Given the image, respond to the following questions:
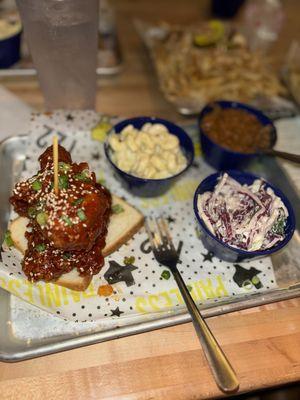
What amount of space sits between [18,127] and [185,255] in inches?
59.6

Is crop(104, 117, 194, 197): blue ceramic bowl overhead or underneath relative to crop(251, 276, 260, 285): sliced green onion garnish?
overhead

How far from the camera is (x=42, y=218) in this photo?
1839 millimetres

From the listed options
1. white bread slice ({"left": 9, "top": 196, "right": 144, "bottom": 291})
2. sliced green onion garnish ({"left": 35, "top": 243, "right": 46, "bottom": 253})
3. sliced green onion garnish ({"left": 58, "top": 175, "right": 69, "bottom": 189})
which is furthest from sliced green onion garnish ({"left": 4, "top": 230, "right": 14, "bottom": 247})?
sliced green onion garnish ({"left": 58, "top": 175, "right": 69, "bottom": 189})

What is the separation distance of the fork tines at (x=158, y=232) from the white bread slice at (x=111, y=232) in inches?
2.6

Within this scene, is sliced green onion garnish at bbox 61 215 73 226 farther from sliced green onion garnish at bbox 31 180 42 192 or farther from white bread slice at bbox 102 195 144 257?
white bread slice at bbox 102 195 144 257

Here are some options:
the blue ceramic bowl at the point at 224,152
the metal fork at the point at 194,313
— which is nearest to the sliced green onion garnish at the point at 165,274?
the metal fork at the point at 194,313

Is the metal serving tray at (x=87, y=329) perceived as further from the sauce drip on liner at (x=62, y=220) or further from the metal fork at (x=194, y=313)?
the sauce drip on liner at (x=62, y=220)

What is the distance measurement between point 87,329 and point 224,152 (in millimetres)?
1449

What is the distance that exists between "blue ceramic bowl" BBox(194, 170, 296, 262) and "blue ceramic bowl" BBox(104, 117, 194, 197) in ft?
0.62

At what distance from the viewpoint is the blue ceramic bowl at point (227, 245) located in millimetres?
2105

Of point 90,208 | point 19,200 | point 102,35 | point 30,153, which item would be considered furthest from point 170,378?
point 102,35

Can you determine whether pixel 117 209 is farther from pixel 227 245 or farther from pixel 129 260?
pixel 227 245

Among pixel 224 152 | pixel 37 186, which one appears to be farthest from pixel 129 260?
pixel 224 152

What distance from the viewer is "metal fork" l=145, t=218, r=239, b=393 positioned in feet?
5.60
